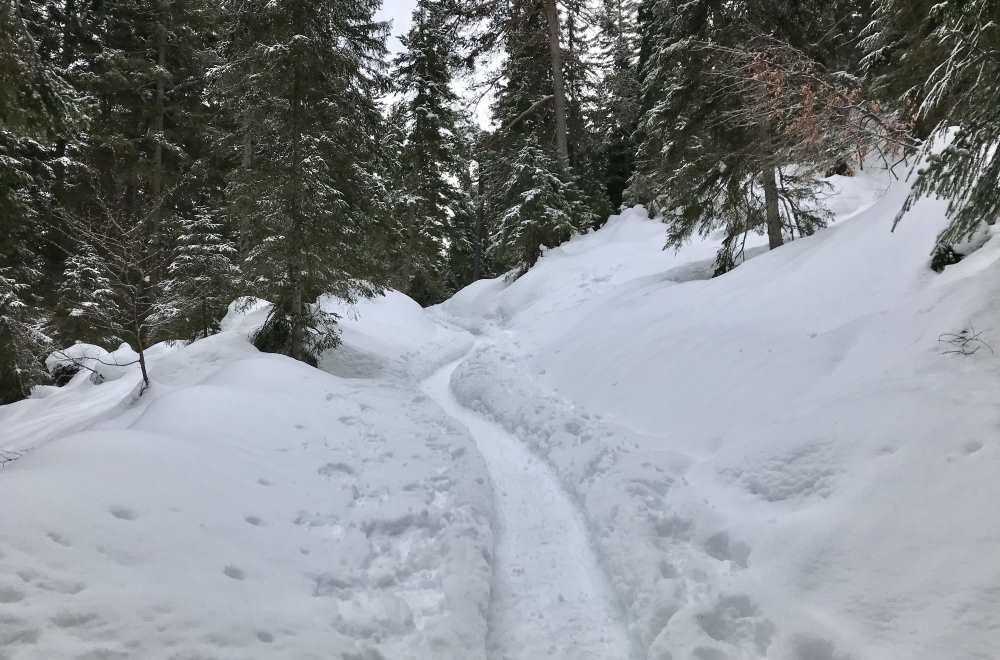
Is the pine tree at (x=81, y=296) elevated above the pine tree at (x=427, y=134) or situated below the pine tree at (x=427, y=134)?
below

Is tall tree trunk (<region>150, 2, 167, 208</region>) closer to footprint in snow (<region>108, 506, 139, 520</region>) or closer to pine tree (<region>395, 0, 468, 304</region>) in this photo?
pine tree (<region>395, 0, 468, 304</region>)

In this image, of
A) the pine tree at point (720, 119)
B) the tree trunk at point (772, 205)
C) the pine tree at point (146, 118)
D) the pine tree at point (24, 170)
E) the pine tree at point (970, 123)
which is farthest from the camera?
the pine tree at point (146, 118)

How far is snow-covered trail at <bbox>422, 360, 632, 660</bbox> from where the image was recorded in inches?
156

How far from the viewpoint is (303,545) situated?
15.6ft

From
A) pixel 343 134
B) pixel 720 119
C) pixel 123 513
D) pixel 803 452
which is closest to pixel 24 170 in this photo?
pixel 343 134

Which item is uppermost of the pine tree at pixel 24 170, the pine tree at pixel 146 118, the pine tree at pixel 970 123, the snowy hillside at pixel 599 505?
the pine tree at pixel 146 118

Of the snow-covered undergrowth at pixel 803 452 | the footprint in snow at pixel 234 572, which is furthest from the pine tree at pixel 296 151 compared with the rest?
the footprint in snow at pixel 234 572

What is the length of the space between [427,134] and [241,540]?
23245 millimetres

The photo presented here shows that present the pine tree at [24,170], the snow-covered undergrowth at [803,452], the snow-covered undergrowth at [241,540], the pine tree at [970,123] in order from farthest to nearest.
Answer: the pine tree at [24,170]
the pine tree at [970,123]
the snow-covered undergrowth at [803,452]
the snow-covered undergrowth at [241,540]

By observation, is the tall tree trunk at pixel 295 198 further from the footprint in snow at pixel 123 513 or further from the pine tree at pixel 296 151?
the footprint in snow at pixel 123 513

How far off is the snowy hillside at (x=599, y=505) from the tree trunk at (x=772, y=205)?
6.67 ft

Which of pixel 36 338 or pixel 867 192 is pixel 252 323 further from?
pixel 867 192

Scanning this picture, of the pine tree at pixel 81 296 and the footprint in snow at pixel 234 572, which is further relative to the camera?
the pine tree at pixel 81 296

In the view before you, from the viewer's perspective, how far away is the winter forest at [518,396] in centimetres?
358
